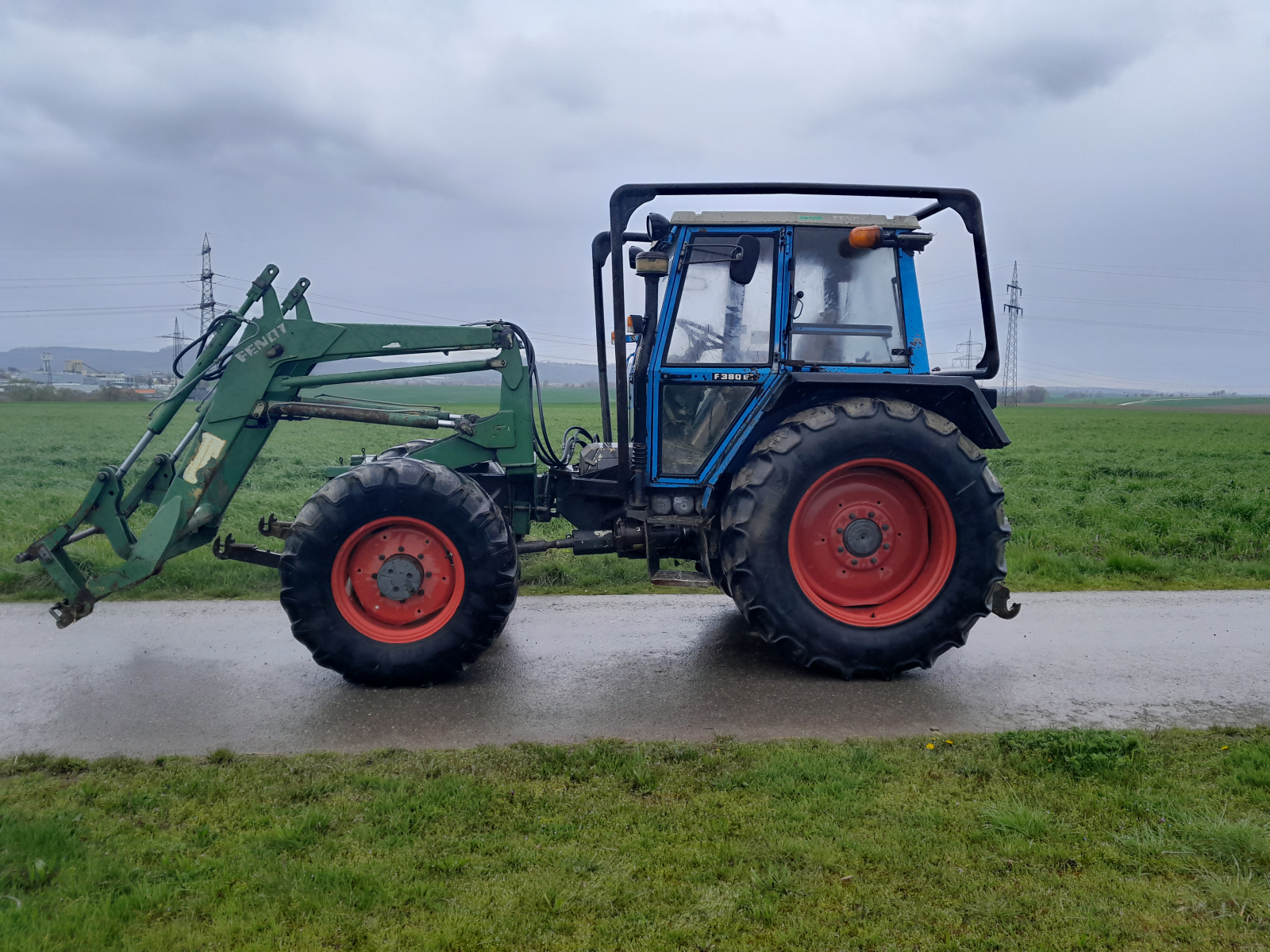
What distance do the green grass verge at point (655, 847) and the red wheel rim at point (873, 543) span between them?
1394 mm

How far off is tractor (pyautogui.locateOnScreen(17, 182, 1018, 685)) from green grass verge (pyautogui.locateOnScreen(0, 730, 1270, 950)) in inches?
46.1

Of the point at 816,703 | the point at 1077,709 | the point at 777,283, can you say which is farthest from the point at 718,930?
the point at 777,283

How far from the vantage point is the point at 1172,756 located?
4.00 meters

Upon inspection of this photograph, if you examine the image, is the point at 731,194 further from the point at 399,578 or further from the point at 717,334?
the point at 399,578

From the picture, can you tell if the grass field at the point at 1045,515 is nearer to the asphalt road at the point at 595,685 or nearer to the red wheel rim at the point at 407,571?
the asphalt road at the point at 595,685

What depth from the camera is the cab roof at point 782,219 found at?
17.5 ft

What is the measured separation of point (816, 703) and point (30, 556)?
4.67 metres

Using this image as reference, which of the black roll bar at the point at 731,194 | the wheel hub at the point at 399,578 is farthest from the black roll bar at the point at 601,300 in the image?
the wheel hub at the point at 399,578

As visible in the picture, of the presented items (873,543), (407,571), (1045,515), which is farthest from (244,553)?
(1045,515)

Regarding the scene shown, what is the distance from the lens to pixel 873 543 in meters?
5.49

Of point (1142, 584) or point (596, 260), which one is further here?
point (1142, 584)

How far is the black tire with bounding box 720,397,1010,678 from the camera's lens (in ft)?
16.9

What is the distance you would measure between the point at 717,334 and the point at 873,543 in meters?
1.57

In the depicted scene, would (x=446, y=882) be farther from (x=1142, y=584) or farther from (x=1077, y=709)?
(x=1142, y=584)
